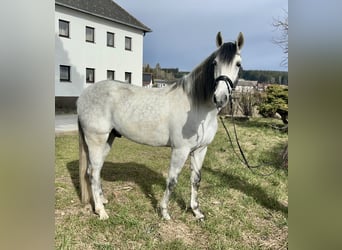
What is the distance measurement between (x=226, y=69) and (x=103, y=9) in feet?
40.0

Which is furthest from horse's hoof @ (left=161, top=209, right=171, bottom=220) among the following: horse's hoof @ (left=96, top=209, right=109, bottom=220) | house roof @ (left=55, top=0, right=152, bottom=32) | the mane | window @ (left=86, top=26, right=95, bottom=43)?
window @ (left=86, top=26, right=95, bottom=43)

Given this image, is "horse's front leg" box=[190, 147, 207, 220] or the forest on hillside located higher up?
the forest on hillside

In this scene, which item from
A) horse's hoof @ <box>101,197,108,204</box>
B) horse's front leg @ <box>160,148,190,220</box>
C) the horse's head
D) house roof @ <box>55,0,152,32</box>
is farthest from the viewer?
house roof @ <box>55,0,152,32</box>

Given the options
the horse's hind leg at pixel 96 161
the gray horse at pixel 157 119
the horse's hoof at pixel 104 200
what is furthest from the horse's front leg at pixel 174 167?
the horse's hoof at pixel 104 200

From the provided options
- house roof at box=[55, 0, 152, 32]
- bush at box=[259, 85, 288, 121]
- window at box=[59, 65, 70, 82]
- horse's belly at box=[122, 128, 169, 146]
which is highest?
house roof at box=[55, 0, 152, 32]

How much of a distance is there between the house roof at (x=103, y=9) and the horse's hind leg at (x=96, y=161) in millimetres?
9498

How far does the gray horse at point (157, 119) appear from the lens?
92.7 inches

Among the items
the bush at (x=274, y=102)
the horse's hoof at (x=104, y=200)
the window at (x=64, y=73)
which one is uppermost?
the window at (x=64, y=73)

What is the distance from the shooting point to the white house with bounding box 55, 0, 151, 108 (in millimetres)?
11078

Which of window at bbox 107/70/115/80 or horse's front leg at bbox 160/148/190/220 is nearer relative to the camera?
horse's front leg at bbox 160/148/190/220

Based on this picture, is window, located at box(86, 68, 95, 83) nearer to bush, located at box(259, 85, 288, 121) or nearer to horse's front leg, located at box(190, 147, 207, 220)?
bush, located at box(259, 85, 288, 121)

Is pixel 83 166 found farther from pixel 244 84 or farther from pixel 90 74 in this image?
pixel 90 74

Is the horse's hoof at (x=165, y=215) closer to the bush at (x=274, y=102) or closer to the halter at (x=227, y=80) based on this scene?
the halter at (x=227, y=80)
